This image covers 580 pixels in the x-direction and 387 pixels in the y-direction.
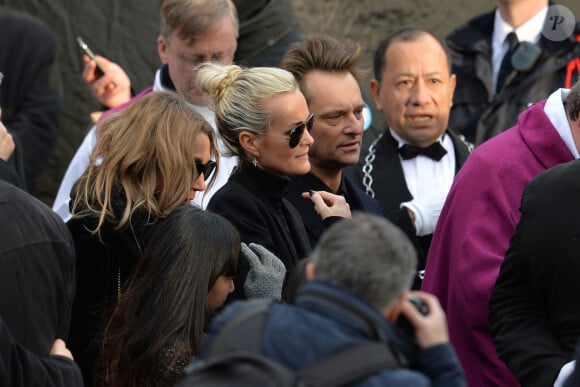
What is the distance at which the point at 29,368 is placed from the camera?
3.65 metres

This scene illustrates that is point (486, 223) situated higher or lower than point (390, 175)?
higher

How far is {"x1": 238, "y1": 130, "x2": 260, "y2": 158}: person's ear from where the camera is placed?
4918mm

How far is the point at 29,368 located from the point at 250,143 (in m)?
1.55

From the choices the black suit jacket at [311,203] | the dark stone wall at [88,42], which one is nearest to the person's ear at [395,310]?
the black suit jacket at [311,203]

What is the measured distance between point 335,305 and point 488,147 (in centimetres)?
202

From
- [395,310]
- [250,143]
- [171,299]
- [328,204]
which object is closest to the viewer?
[395,310]

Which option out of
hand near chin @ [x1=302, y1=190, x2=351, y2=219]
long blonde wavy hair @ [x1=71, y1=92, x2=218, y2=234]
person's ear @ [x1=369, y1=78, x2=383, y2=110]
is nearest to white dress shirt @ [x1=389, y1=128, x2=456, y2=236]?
person's ear @ [x1=369, y1=78, x2=383, y2=110]

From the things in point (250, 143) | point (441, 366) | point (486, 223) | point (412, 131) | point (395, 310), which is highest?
point (395, 310)

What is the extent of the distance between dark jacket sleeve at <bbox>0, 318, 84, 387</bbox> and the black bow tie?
251cm

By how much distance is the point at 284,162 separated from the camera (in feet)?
16.0

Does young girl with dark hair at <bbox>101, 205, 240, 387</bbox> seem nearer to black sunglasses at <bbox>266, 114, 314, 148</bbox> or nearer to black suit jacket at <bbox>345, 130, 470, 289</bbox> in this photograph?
black sunglasses at <bbox>266, 114, 314, 148</bbox>

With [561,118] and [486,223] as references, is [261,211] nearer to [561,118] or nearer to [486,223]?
[486,223]

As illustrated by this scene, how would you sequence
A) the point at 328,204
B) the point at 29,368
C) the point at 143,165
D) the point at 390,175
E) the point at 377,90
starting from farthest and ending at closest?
the point at 377,90 < the point at 390,175 < the point at 328,204 < the point at 143,165 < the point at 29,368

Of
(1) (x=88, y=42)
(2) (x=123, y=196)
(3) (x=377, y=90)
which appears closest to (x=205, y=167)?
(2) (x=123, y=196)
